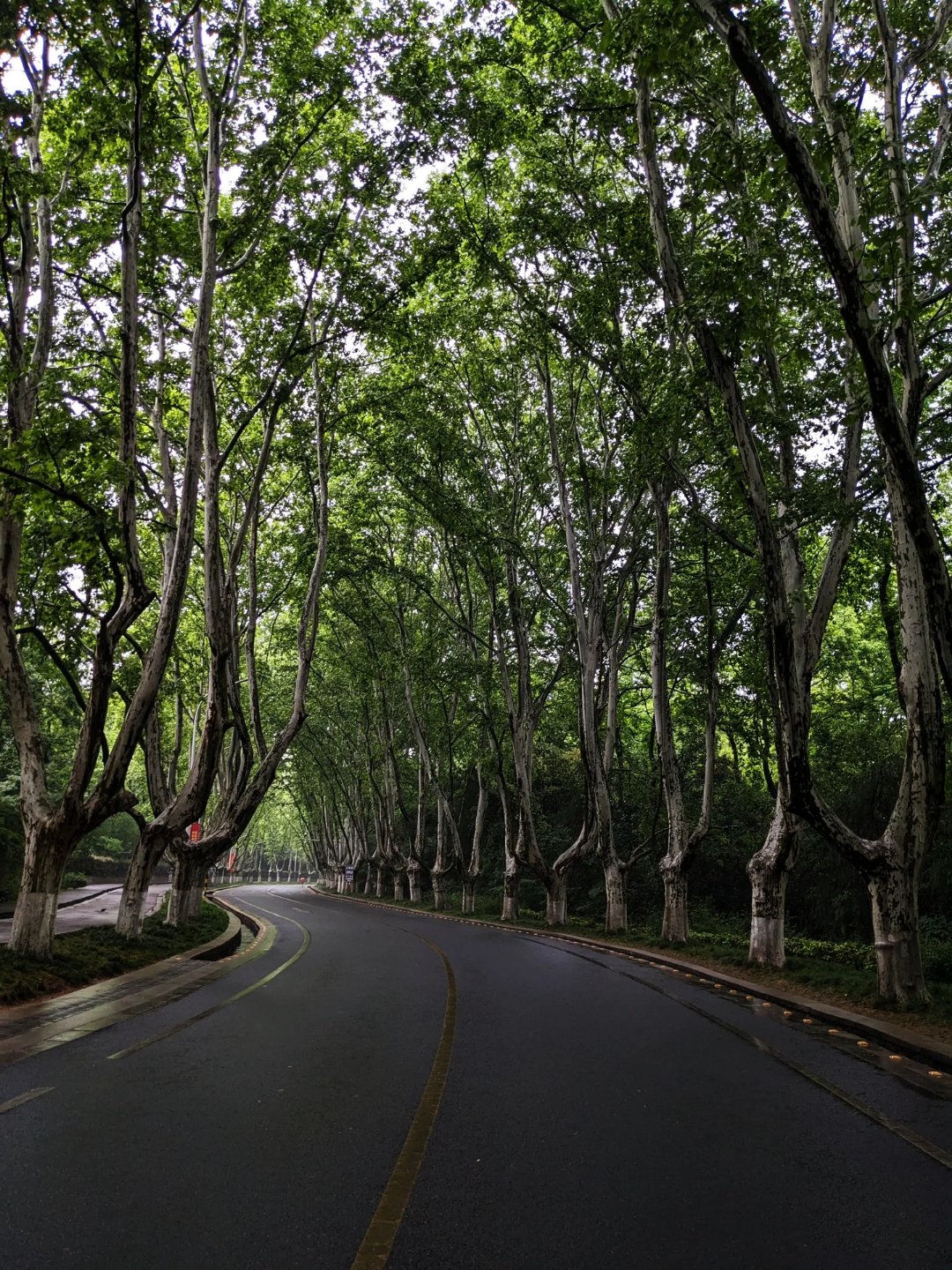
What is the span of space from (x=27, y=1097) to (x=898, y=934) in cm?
917

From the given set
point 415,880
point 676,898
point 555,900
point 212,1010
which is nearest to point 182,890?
point 212,1010

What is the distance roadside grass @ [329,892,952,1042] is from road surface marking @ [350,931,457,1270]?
5.15m

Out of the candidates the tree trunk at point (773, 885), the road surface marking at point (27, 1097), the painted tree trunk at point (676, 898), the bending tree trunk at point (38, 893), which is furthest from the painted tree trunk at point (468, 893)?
the road surface marking at point (27, 1097)

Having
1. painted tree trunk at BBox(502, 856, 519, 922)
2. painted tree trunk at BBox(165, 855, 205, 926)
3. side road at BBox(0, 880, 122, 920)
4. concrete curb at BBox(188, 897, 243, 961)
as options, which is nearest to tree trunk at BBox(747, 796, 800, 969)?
concrete curb at BBox(188, 897, 243, 961)

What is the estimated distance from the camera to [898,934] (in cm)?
952

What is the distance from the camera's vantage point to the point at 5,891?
28922 millimetres

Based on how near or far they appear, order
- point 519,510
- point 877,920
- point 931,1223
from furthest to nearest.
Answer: point 519,510
point 877,920
point 931,1223

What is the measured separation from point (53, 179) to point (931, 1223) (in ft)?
44.9

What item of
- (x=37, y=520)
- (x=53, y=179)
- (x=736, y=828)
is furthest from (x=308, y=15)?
(x=736, y=828)

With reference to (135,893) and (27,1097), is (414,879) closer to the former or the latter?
(135,893)

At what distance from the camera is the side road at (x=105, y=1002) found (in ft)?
23.0

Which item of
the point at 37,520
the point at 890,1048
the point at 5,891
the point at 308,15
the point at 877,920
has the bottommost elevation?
the point at 5,891

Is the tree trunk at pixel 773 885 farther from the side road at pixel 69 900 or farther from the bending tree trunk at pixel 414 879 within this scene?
the bending tree trunk at pixel 414 879

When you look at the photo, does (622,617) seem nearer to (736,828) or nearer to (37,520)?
(736,828)
